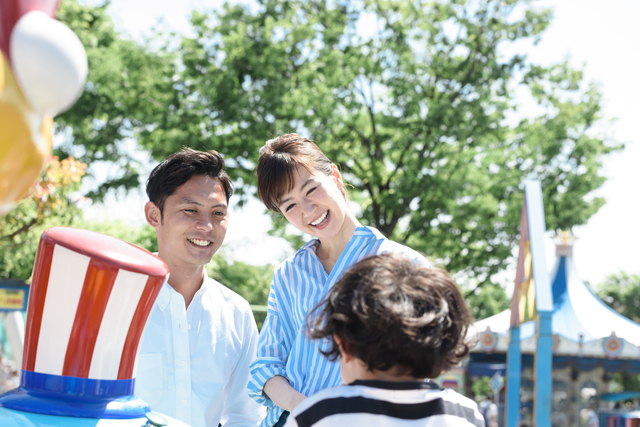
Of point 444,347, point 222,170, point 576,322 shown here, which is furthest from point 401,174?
point 444,347

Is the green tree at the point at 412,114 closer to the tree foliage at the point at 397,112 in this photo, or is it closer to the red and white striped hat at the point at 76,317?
the tree foliage at the point at 397,112

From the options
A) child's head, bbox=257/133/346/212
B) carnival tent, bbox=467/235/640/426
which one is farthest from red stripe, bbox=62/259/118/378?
carnival tent, bbox=467/235/640/426

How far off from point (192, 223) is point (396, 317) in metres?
1.10

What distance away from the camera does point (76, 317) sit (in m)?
1.16

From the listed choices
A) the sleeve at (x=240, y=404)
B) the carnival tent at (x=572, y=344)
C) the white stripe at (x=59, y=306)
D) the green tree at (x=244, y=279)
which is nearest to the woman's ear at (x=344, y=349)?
the white stripe at (x=59, y=306)

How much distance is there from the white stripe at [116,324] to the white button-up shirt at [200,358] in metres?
0.63

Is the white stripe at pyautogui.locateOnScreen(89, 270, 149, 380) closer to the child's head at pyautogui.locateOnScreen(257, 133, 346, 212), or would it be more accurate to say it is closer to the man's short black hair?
the child's head at pyautogui.locateOnScreen(257, 133, 346, 212)

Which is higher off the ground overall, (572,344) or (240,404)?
(572,344)

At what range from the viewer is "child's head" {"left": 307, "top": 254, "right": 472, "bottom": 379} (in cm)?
112

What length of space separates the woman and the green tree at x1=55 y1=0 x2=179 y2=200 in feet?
24.2

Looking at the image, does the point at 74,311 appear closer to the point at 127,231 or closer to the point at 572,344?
the point at 127,231

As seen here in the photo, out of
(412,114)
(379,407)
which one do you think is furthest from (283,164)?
(412,114)

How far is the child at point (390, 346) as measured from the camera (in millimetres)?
1108

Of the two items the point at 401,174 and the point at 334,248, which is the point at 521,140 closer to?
the point at 401,174
